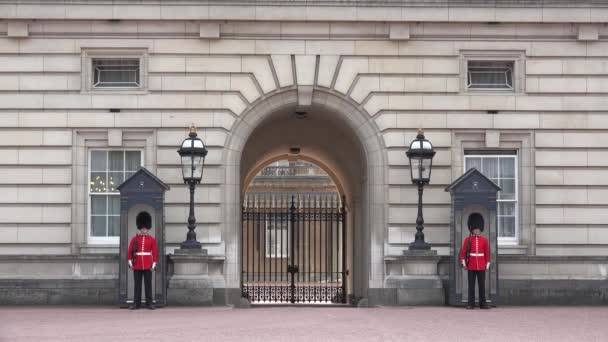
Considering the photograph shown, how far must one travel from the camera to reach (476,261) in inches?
846

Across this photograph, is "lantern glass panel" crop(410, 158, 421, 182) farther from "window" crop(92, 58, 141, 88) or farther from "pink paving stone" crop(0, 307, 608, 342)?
"window" crop(92, 58, 141, 88)

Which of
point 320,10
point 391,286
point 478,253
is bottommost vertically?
point 391,286

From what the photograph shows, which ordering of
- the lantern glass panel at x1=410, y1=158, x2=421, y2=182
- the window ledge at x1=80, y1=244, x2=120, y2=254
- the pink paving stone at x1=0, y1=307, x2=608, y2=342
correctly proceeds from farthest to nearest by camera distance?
the window ledge at x1=80, y1=244, x2=120, y2=254
the lantern glass panel at x1=410, y1=158, x2=421, y2=182
the pink paving stone at x1=0, y1=307, x2=608, y2=342

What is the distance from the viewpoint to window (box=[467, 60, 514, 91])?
23516 millimetres

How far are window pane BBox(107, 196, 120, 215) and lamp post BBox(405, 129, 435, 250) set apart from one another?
5.39 meters

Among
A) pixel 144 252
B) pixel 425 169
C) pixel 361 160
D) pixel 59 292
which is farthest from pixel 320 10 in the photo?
pixel 59 292

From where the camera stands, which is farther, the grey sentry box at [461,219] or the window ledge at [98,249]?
the window ledge at [98,249]

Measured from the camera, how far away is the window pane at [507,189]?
23.4 metres

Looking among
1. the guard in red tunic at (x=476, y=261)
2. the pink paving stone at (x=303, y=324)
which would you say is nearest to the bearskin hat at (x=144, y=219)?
the pink paving stone at (x=303, y=324)

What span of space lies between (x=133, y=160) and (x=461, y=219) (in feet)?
20.0

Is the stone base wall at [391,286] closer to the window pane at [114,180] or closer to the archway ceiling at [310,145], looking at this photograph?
the window pane at [114,180]

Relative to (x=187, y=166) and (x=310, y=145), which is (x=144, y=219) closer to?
(x=187, y=166)

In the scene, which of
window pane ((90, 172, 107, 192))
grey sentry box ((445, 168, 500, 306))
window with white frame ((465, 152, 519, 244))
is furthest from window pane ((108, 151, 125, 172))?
window with white frame ((465, 152, 519, 244))

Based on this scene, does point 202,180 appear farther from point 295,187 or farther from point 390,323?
point 295,187
